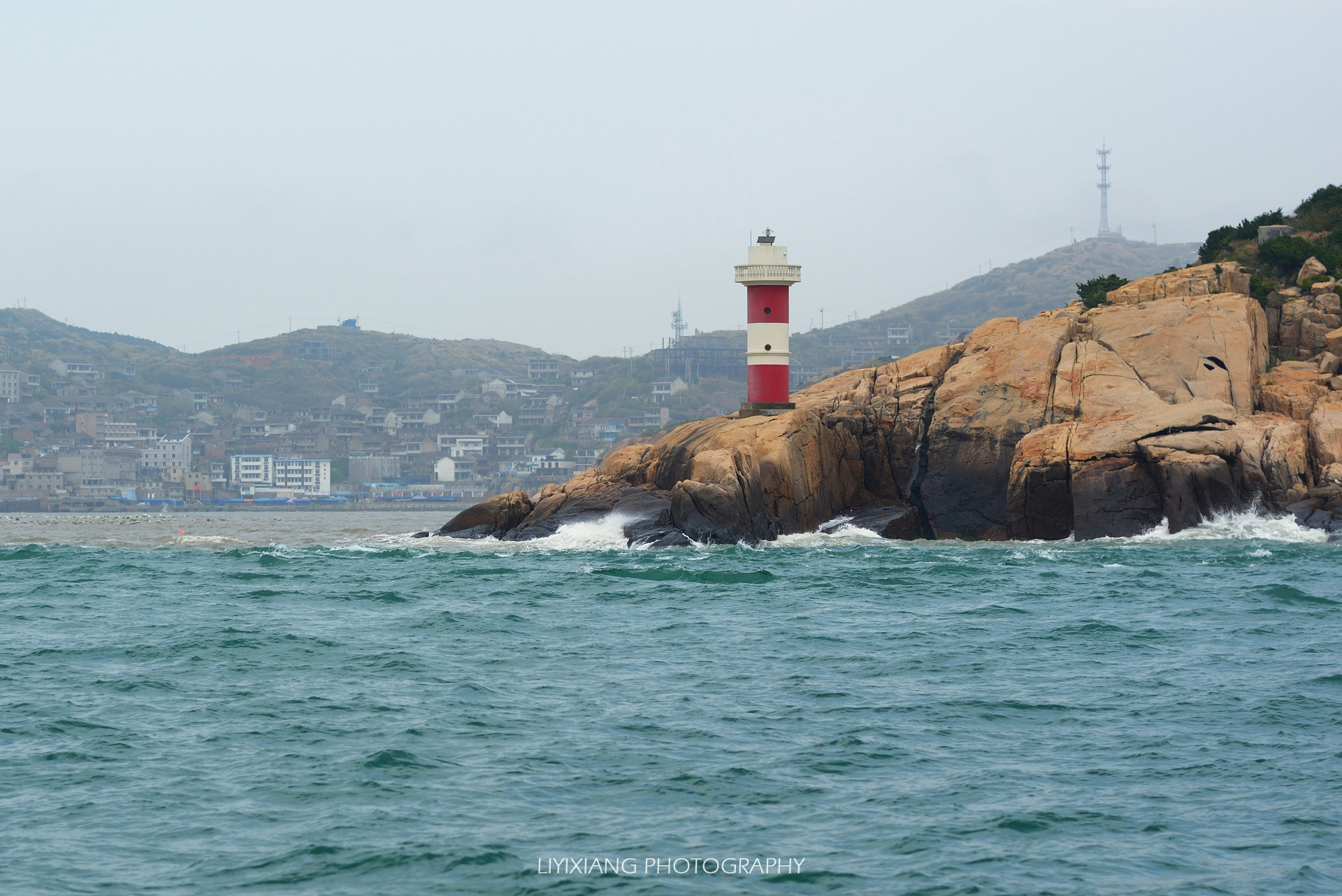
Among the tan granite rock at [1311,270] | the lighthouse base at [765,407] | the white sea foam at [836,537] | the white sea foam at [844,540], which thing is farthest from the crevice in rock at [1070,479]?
the tan granite rock at [1311,270]

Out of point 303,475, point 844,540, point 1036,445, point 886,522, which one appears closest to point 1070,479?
point 1036,445

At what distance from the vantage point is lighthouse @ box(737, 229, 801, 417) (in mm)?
48438

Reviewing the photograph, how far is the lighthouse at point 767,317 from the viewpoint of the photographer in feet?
159

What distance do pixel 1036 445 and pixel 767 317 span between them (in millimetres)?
13842

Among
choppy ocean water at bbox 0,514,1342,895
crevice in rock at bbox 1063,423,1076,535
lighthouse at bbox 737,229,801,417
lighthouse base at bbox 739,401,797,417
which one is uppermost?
lighthouse at bbox 737,229,801,417

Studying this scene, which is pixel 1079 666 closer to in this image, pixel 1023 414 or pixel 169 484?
pixel 1023 414

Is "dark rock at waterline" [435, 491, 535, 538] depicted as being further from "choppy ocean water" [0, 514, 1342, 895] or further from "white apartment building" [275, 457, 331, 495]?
"white apartment building" [275, 457, 331, 495]

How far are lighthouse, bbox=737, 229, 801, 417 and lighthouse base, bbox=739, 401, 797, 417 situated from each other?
89mm

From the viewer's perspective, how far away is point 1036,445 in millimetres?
38719

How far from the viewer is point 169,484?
193 metres

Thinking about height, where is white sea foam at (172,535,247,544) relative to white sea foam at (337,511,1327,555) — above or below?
below

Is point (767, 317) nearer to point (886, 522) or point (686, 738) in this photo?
point (886, 522)

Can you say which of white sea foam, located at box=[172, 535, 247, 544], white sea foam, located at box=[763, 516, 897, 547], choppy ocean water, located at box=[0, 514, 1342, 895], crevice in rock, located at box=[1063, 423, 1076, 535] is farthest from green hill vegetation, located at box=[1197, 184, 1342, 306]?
white sea foam, located at box=[172, 535, 247, 544]

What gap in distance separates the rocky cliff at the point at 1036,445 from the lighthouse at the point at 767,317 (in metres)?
2.12
